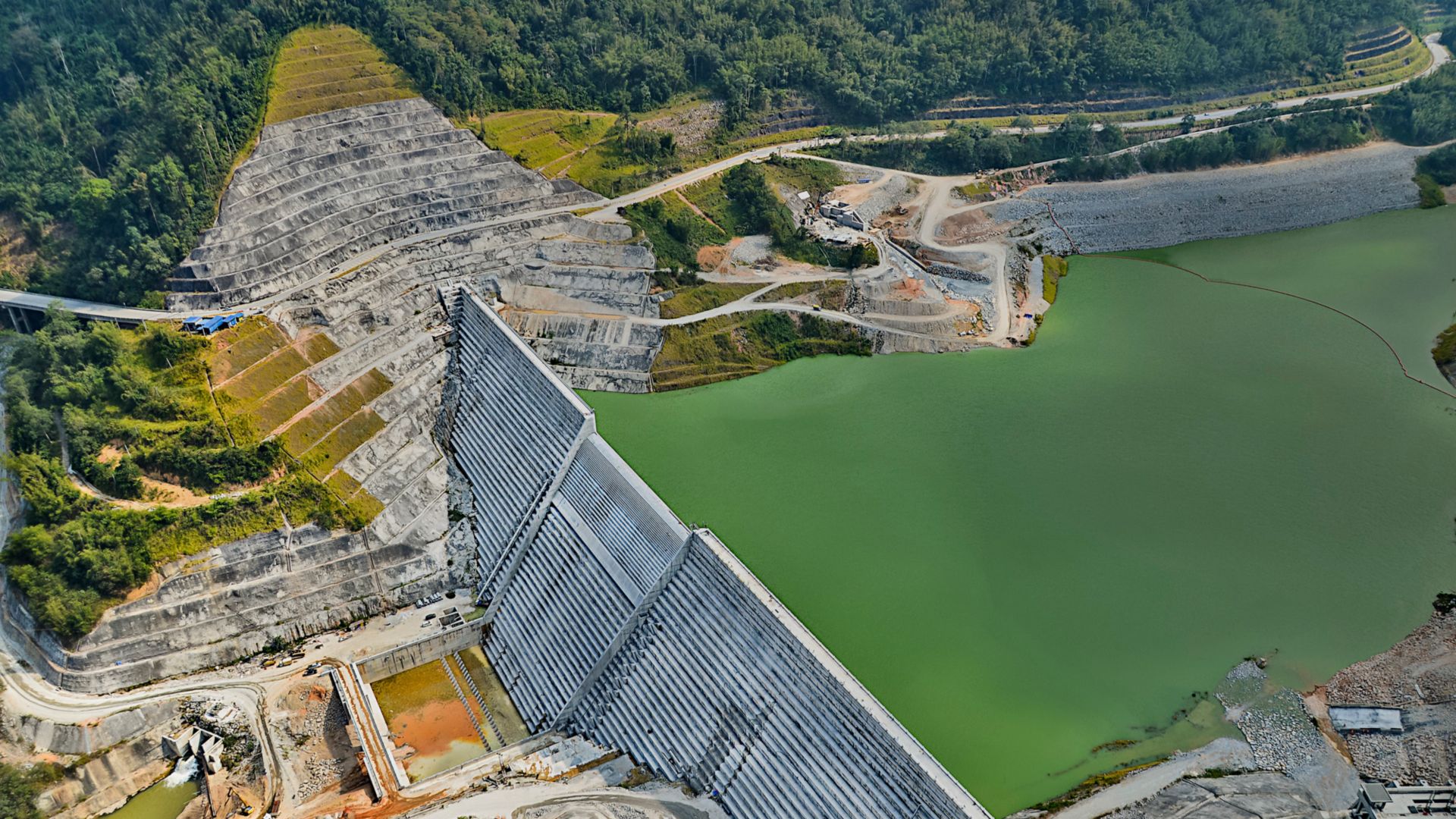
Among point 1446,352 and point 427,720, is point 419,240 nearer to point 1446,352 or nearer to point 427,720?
point 427,720

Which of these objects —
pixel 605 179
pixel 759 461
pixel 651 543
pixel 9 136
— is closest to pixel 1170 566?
pixel 759 461

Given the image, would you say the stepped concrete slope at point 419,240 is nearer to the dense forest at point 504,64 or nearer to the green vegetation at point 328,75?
the green vegetation at point 328,75

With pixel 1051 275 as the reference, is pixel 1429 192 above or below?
above

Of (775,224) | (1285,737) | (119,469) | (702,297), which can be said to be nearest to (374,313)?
(119,469)

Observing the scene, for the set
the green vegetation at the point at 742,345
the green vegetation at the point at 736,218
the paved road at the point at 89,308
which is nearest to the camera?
the paved road at the point at 89,308

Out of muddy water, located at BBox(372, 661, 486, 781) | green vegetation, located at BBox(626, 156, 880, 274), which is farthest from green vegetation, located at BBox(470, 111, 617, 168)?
muddy water, located at BBox(372, 661, 486, 781)

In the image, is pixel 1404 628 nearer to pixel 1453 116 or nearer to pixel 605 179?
pixel 605 179

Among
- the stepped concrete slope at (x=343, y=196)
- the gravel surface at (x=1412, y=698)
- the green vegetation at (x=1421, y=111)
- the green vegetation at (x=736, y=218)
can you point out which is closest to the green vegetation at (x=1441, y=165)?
the green vegetation at (x=1421, y=111)
